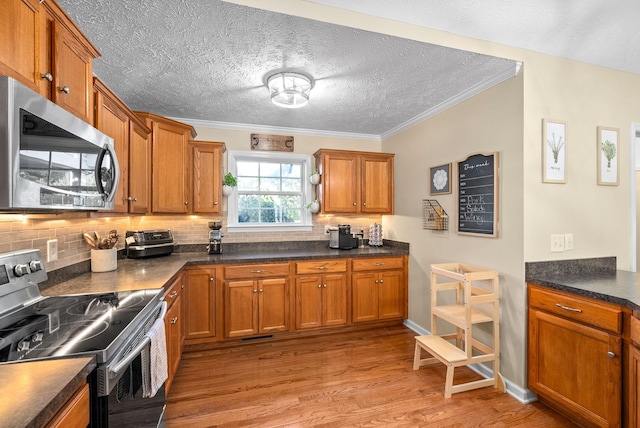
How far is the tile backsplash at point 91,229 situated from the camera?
1551 millimetres

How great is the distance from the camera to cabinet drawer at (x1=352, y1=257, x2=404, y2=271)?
3.30 meters

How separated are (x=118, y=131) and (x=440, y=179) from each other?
2.81m

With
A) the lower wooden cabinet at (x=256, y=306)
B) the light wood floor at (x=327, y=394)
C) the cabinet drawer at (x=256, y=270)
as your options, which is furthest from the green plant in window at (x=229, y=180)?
the light wood floor at (x=327, y=394)

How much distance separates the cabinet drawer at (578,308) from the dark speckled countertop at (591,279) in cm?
4

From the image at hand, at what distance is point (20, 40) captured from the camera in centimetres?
110

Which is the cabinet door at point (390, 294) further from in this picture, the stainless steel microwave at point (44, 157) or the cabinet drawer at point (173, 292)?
the stainless steel microwave at point (44, 157)

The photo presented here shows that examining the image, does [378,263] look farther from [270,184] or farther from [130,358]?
[130,358]

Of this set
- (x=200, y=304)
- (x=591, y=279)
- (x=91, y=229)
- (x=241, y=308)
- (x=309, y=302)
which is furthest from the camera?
(x=309, y=302)

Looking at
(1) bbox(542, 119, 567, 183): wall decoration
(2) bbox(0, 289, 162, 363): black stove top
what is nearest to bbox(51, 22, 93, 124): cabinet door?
(2) bbox(0, 289, 162, 363): black stove top

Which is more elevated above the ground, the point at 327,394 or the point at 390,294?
the point at 390,294

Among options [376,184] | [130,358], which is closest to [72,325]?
[130,358]

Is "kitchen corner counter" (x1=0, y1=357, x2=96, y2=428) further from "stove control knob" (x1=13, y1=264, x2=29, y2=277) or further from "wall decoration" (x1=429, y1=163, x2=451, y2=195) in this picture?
"wall decoration" (x1=429, y1=163, x2=451, y2=195)

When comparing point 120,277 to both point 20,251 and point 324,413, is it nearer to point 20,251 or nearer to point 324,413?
point 20,251

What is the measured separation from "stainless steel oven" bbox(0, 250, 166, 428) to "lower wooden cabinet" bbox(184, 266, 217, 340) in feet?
3.68
